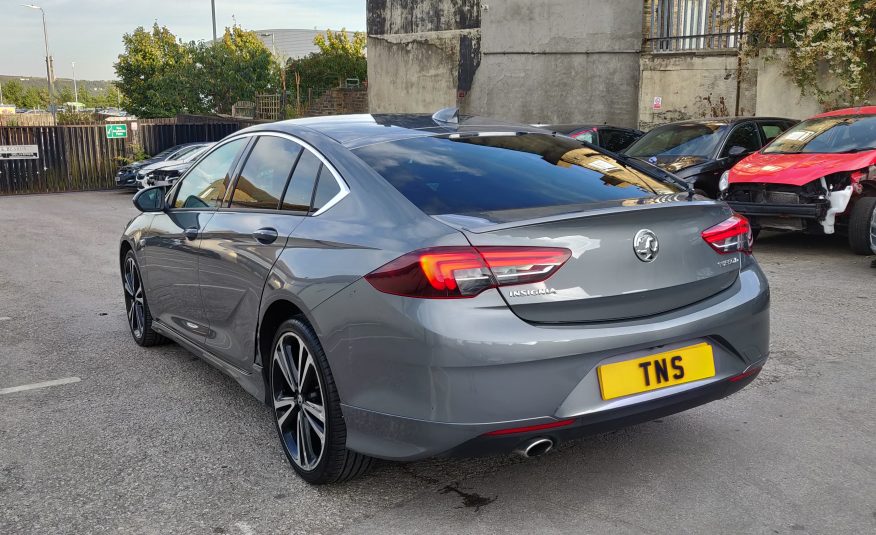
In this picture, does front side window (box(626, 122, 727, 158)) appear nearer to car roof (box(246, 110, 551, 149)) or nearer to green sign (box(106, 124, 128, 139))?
car roof (box(246, 110, 551, 149))

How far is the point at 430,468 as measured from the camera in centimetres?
373

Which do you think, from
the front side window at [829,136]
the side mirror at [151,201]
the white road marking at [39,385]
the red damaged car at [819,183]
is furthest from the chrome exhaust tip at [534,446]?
the front side window at [829,136]

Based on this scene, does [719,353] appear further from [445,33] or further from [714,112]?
[445,33]

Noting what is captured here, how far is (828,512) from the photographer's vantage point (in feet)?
10.5

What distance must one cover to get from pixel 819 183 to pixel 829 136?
44.6 inches

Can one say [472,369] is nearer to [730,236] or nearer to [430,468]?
[430,468]

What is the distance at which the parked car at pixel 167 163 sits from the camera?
69.6 feet

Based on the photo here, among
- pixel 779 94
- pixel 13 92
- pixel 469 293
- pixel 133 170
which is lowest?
pixel 133 170

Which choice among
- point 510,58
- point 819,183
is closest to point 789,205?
point 819,183

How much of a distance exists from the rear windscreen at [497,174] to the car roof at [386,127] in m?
0.11

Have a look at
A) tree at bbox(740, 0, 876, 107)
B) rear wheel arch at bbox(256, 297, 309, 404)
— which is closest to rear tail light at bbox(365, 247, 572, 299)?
rear wheel arch at bbox(256, 297, 309, 404)

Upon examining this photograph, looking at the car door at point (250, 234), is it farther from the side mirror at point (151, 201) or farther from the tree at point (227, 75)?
the tree at point (227, 75)

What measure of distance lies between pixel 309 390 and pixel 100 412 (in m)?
1.66

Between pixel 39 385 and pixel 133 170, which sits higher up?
pixel 133 170
